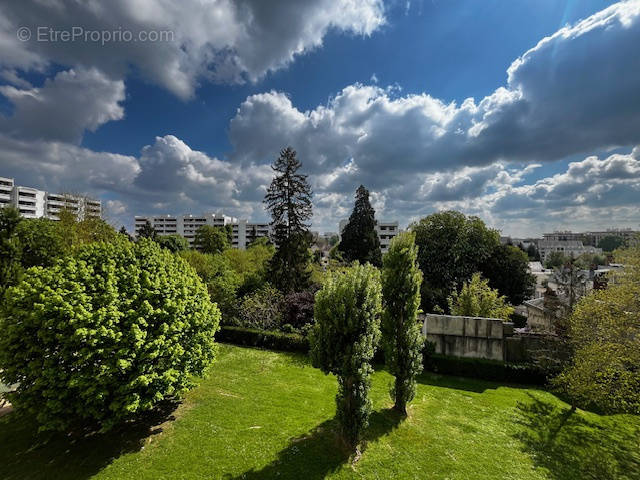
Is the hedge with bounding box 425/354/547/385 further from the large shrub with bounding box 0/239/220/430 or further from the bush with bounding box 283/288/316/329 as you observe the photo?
the large shrub with bounding box 0/239/220/430

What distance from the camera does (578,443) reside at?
25.4 ft

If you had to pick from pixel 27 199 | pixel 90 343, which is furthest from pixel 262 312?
pixel 27 199

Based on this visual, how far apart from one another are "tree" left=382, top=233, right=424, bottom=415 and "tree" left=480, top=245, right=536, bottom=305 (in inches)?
873

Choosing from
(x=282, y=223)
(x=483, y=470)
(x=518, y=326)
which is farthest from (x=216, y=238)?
(x=483, y=470)

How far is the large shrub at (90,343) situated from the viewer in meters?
5.73

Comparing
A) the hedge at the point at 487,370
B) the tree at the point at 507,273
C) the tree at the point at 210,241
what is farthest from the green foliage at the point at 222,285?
the tree at the point at 210,241

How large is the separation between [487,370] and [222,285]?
48.3ft

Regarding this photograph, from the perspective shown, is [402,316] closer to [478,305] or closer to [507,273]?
[478,305]

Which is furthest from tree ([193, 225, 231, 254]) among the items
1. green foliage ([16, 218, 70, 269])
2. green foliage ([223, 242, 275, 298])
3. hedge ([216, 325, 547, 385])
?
hedge ([216, 325, 547, 385])

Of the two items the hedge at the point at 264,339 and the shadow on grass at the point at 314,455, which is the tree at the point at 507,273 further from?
the shadow on grass at the point at 314,455

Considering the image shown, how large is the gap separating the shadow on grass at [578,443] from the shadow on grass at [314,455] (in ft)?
12.8

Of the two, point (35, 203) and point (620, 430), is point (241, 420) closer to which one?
point (620, 430)

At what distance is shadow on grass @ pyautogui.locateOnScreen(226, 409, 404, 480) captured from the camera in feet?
19.1

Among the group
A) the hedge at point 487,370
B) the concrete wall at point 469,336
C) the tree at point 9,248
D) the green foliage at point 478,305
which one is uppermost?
the tree at point 9,248
